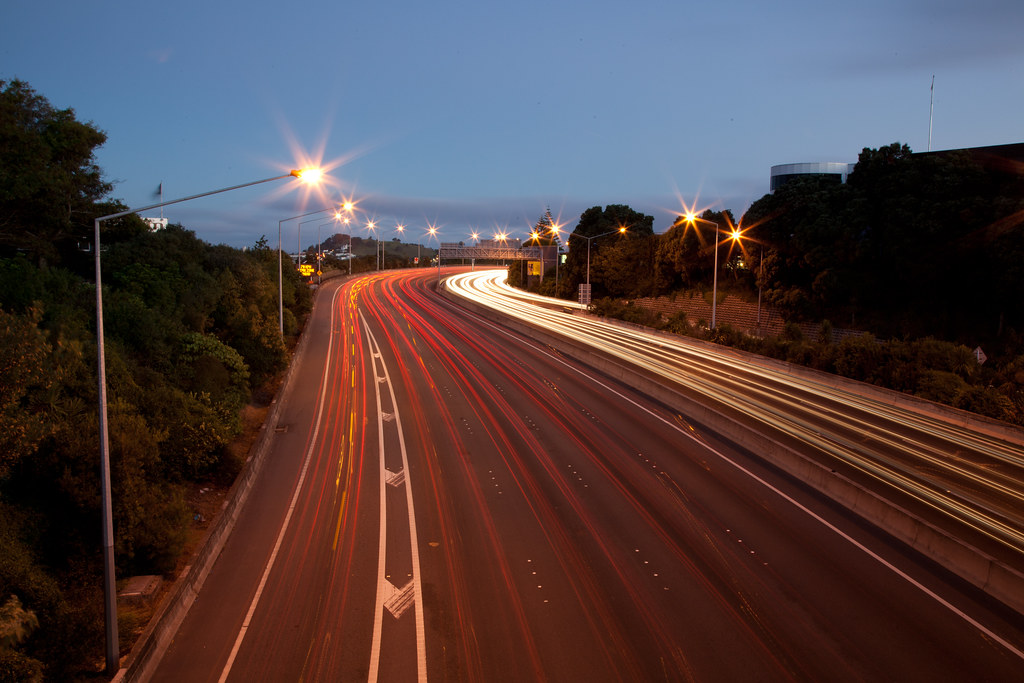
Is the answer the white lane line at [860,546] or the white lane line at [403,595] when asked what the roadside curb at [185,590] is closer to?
the white lane line at [403,595]

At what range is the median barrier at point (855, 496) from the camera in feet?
35.2

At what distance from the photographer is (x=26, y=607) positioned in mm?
9773

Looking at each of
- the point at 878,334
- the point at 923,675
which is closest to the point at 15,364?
the point at 923,675

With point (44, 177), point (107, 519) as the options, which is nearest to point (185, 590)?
point (107, 519)

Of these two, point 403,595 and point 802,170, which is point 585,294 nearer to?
point 403,595

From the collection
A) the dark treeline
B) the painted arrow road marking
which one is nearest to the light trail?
the dark treeline

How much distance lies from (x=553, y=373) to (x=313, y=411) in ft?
38.3

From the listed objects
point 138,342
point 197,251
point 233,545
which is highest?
point 197,251

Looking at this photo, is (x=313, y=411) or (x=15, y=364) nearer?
(x=15, y=364)

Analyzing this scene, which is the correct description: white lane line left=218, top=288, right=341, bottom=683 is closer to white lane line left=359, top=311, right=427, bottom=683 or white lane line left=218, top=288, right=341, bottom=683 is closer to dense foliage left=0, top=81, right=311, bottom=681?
dense foliage left=0, top=81, right=311, bottom=681

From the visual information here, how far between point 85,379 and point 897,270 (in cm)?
4328

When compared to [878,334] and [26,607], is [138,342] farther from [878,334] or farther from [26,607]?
[878,334]

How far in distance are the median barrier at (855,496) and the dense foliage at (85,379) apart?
14658 millimetres

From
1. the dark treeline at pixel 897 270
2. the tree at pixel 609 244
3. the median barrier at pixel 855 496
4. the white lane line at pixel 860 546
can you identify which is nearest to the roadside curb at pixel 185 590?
the white lane line at pixel 860 546
